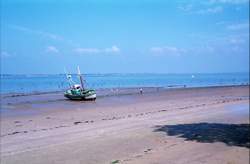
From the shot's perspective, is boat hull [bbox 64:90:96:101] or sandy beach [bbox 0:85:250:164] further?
boat hull [bbox 64:90:96:101]

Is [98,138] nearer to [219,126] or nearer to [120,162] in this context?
[120,162]

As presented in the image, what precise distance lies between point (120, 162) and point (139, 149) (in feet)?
6.17

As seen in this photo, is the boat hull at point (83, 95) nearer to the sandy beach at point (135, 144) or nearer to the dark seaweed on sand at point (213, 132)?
the sandy beach at point (135, 144)

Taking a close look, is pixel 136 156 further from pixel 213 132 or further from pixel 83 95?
pixel 83 95

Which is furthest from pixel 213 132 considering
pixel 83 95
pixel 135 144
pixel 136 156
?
pixel 83 95

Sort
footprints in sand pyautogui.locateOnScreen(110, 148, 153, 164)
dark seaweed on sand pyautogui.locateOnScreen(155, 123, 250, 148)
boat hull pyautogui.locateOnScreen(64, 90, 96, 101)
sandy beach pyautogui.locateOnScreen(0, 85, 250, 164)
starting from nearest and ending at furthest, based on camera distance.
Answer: footprints in sand pyautogui.locateOnScreen(110, 148, 153, 164) < sandy beach pyautogui.locateOnScreen(0, 85, 250, 164) < dark seaweed on sand pyautogui.locateOnScreen(155, 123, 250, 148) < boat hull pyautogui.locateOnScreen(64, 90, 96, 101)

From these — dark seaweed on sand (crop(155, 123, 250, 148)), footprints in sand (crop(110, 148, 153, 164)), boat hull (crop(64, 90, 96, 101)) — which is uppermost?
boat hull (crop(64, 90, 96, 101))

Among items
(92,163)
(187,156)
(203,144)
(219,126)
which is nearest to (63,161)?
(92,163)

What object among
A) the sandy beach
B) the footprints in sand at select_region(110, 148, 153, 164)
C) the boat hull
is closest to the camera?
the footprints in sand at select_region(110, 148, 153, 164)

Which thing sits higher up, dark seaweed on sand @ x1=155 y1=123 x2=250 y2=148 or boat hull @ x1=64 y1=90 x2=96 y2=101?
boat hull @ x1=64 y1=90 x2=96 y2=101

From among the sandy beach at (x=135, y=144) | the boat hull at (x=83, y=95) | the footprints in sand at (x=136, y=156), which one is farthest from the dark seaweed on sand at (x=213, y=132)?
the boat hull at (x=83, y=95)

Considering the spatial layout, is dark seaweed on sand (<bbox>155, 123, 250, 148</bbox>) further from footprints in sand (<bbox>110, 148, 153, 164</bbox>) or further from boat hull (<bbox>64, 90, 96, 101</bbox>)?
boat hull (<bbox>64, 90, 96, 101</bbox>)

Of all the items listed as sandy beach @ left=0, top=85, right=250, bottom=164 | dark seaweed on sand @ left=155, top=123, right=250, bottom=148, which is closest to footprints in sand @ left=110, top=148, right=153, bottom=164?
sandy beach @ left=0, top=85, right=250, bottom=164

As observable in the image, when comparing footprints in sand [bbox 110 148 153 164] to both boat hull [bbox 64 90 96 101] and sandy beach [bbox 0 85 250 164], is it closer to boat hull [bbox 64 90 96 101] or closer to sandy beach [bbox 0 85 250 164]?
sandy beach [bbox 0 85 250 164]
